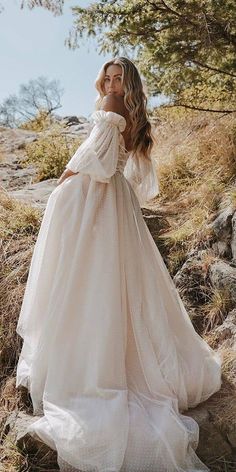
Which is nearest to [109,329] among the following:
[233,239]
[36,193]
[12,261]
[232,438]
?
[232,438]

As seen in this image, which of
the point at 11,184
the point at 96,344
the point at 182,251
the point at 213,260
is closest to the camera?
the point at 96,344

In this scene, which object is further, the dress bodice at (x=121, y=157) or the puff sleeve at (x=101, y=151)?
the dress bodice at (x=121, y=157)

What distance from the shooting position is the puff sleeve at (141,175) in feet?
10.9

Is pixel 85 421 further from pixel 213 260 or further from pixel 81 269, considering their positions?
pixel 213 260

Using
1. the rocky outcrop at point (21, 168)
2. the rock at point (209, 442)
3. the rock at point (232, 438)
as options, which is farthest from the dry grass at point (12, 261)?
the rock at point (232, 438)

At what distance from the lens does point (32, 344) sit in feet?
9.87

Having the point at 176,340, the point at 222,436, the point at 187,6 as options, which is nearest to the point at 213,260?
the point at 176,340

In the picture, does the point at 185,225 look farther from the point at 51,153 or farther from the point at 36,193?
the point at 51,153

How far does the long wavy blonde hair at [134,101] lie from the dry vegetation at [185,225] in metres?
1.16

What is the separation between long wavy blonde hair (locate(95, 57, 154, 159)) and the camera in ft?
9.87

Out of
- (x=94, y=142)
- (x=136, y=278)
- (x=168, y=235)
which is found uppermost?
(x=94, y=142)

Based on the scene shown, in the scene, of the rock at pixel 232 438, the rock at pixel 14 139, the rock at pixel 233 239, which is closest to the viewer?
the rock at pixel 232 438

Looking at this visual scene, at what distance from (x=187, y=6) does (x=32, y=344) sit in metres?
3.23

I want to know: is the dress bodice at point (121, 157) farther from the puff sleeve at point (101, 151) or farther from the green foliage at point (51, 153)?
the green foliage at point (51, 153)
